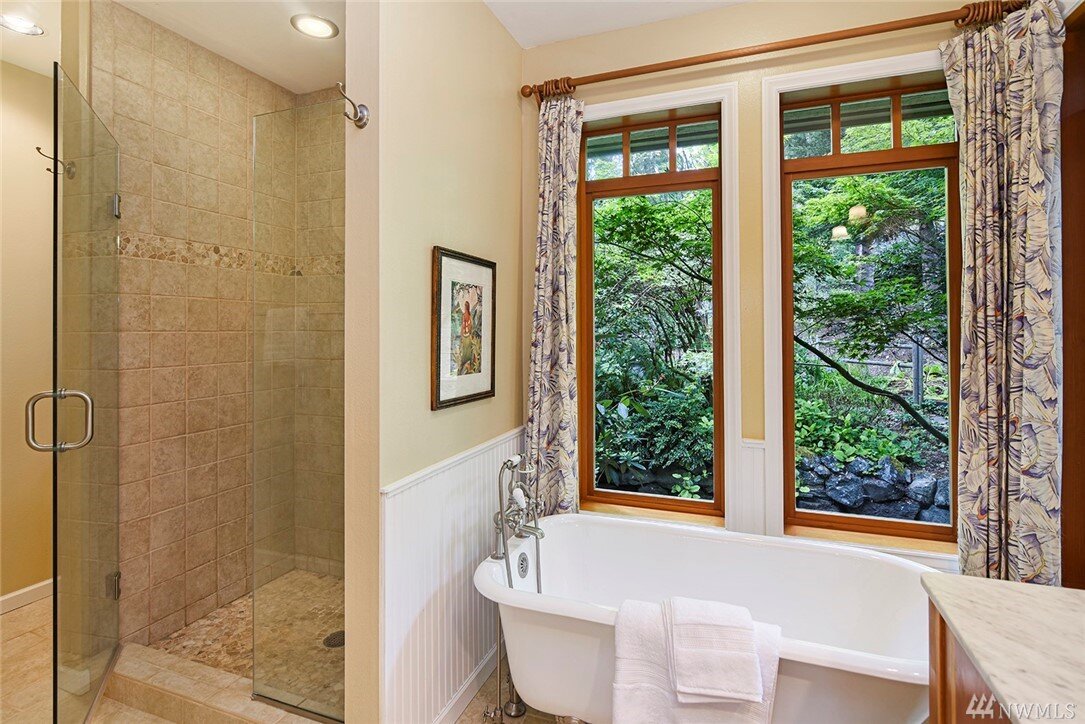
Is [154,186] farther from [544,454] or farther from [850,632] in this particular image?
[850,632]

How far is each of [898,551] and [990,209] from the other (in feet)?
4.36

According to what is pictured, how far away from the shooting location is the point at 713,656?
1.36 m

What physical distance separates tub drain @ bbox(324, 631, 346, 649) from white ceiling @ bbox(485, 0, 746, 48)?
8.85 feet

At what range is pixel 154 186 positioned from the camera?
2279mm

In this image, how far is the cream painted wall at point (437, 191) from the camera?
5.32ft

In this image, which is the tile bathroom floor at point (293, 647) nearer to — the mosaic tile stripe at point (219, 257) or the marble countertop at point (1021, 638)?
the mosaic tile stripe at point (219, 257)

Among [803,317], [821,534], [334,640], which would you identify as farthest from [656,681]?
[803,317]

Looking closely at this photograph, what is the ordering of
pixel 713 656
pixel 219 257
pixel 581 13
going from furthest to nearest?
pixel 219 257, pixel 581 13, pixel 713 656

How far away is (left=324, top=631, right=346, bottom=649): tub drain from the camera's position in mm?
2023

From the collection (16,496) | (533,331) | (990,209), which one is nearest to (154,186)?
(16,496)

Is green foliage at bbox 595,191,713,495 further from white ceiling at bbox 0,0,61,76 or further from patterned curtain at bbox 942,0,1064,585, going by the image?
white ceiling at bbox 0,0,61,76

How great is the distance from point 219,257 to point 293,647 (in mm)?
1816

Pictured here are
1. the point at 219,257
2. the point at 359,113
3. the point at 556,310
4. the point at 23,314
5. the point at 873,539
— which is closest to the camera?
the point at 359,113

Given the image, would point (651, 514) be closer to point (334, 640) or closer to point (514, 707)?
point (514, 707)
